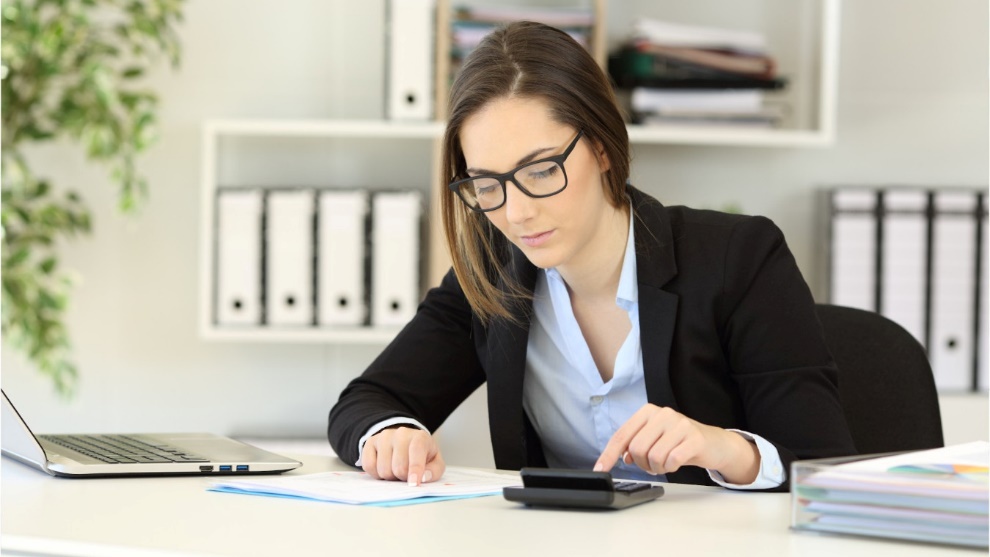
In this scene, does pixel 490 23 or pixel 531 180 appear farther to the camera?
pixel 490 23

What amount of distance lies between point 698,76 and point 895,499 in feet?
6.07

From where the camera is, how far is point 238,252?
2.61 metres

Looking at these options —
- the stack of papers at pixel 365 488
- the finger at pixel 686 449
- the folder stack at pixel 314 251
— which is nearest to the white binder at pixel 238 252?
the folder stack at pixel 314 251

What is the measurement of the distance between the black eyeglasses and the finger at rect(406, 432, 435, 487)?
1.01 ft

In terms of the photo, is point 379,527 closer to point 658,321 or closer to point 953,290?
point 658,321

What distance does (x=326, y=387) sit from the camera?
9.53 feet

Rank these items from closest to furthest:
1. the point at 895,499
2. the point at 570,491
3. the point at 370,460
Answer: the point at 895,499, the point at 570,491, the point at 370,460

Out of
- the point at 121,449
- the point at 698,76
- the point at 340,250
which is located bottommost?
the point at 121,449

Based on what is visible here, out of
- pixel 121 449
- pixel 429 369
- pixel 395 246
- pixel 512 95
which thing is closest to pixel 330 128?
pixel 395 246

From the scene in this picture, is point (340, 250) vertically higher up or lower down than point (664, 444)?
higher up

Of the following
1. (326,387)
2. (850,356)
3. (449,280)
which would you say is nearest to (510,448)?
(449,280)

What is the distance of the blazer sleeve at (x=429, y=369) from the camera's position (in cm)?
150

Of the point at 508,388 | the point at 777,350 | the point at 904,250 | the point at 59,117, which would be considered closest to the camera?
the point at 777,350

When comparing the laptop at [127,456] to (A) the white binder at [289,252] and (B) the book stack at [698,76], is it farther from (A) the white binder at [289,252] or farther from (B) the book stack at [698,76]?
(B) the book stack at [698,76]
